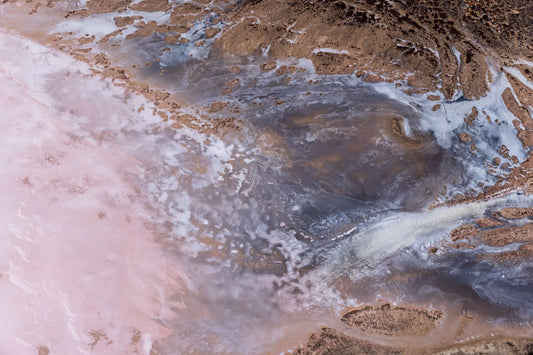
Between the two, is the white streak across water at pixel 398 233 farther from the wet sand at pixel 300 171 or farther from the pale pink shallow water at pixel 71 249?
the pale pink shallow water at pixel 71 249

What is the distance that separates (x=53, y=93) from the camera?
7352 millimetres

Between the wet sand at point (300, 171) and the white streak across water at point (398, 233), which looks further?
the white streak across water at point (398, 233)

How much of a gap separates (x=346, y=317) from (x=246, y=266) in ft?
5.52

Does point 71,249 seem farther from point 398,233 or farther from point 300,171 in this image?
point 398,233

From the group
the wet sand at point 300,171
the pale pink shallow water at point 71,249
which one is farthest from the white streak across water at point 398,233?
the pale pink shallow water at point 71,249

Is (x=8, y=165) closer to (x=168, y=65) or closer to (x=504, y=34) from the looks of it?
(x=168, y=65)

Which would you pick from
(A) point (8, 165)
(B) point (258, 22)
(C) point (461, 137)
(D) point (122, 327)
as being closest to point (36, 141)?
(A) point (8, 165)

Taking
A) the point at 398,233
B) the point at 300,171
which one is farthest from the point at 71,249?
the point at 398,233

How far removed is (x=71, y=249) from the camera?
592 centimetres

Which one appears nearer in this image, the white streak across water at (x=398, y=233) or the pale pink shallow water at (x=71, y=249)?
the pale pink shallow water at (x=71, y=249)

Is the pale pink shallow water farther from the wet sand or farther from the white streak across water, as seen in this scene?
the white streak across water

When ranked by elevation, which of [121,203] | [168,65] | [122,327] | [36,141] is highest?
[168,65]

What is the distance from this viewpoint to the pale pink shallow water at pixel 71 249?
547cm

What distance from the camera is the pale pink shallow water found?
5.47 m
